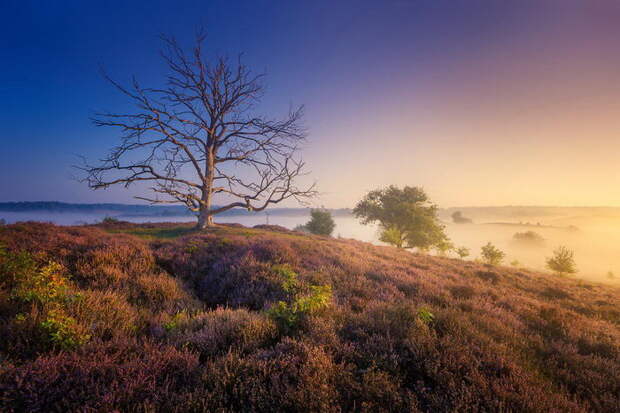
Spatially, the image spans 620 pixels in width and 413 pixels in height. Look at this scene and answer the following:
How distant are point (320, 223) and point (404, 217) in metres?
16.3

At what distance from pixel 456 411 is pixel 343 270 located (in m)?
5.27

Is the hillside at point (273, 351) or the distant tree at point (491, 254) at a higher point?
the hillside at point (273, 351)

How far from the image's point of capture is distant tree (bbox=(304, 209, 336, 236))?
1671 inches

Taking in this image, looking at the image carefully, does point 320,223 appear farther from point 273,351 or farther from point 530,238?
point 530,238

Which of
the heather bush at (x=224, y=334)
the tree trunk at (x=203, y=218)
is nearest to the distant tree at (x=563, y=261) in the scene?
the heather bush at (x=224, y=334)

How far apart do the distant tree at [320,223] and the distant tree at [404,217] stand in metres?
8.68

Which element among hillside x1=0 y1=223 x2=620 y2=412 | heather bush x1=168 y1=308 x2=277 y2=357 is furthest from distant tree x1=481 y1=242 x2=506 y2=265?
heather bush x1=168 y1=308 x2=277 y2=357

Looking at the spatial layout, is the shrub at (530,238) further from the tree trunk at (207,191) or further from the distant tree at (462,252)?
the tree trunk at (207,191)

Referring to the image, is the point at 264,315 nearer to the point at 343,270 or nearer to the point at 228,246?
the point at 343,270

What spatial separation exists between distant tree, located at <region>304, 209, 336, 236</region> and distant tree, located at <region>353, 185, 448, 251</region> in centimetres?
868

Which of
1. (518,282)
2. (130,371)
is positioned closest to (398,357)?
(130,371)

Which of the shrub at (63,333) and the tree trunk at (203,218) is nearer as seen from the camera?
the shrub at (63,333)

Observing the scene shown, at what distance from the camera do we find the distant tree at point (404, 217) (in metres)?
30.9

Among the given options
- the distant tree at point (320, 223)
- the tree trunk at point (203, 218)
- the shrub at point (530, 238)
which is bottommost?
the shrub at point (530, 238)
